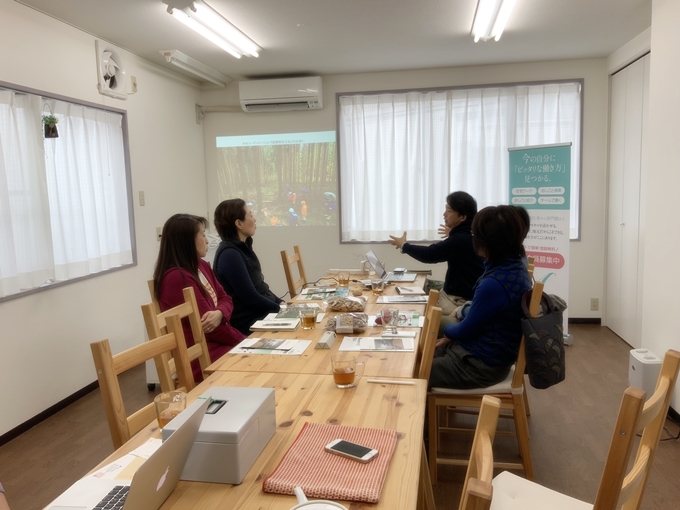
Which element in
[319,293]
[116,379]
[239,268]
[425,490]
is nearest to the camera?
[116,379]

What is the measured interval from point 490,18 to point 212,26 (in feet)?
6.60

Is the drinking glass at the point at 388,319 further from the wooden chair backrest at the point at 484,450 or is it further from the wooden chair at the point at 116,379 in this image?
the wooden chair backrest at the point at 484,450

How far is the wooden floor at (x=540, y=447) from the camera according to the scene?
7.88ft

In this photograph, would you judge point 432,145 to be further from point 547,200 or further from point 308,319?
point 308,319

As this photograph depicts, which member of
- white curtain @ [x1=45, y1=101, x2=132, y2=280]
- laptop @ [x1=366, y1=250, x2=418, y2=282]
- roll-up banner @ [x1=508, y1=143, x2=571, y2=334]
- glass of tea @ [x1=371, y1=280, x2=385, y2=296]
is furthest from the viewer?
roll-up banner @ [x1=508, y1=143, x2=571, y2=334]

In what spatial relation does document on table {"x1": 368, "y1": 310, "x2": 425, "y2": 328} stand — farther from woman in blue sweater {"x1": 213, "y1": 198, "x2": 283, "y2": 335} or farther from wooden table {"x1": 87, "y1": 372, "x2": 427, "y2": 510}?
woman in blue sweater {"x1": 213, "y1": 198, "x2": 283, "y2": 335}

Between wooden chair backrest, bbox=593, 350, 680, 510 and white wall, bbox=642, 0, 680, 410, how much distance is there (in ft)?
6.60

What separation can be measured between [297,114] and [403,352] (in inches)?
160

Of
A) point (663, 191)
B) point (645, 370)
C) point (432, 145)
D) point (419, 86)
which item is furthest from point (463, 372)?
point (419, 86)

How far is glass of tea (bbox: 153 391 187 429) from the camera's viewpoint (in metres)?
1.38

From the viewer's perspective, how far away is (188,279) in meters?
2.56

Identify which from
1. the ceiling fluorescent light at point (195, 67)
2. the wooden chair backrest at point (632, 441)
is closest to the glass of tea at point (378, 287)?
the wooden chair backrest at point (632, 441)

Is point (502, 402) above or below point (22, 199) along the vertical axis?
below

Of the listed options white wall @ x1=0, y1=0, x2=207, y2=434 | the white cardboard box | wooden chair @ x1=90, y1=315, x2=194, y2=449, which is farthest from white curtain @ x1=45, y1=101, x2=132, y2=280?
the white cardboard box
